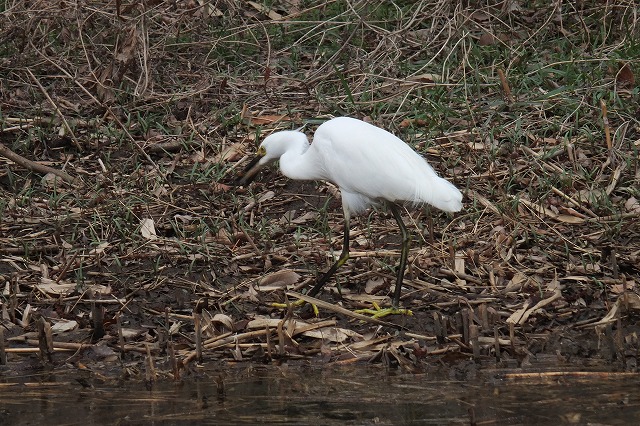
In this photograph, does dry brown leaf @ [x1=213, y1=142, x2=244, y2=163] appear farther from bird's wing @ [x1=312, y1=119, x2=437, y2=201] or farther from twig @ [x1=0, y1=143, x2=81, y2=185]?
bird's wing @ [x1=312, y1=119, x2=437, y2=201]

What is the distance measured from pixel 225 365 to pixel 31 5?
5.05 meters

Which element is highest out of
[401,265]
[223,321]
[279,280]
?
[401,265]

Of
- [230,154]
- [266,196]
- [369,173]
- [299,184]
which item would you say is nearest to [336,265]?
[369,173]

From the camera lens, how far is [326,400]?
487 centimetres

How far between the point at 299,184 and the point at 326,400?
3.16 meters

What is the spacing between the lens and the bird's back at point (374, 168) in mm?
6168

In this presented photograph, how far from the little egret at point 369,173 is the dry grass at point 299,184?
1.42 ft

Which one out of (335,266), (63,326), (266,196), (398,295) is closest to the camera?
(63,326)

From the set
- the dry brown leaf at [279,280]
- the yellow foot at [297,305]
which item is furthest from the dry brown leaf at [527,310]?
the dry brown leaf at [279,280]

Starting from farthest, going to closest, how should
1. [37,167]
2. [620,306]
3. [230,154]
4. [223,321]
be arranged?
[230,154], [37,167], [223,321], [620,306]

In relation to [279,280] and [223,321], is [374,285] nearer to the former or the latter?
[279,280]

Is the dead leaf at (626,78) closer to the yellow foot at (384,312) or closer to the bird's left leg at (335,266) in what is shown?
the bird's left leg at (335,266)

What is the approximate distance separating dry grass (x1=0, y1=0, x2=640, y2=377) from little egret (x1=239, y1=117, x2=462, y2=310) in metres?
0.43

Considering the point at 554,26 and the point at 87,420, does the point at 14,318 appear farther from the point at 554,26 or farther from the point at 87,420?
the point at 554,26
